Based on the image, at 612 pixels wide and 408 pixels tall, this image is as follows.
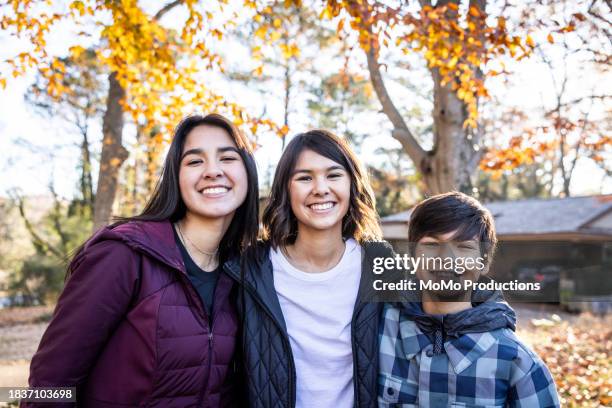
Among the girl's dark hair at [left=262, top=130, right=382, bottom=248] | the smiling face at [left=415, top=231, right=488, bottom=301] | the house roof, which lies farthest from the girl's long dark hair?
the house roof

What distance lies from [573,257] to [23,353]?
17527mm

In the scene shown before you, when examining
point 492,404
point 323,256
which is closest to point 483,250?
point 492,404

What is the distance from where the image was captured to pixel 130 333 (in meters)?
2.28

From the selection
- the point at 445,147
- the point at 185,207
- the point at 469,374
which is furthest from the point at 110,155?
the point at 469,374

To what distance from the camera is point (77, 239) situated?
2033 centimetres

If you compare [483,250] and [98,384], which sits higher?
[483,250]

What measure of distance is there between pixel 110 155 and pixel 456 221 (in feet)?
32.4

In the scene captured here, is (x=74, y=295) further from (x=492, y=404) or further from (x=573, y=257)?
(x=573, y=257)

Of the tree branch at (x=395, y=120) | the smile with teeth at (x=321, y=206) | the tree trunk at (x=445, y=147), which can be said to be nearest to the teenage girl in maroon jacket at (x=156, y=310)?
the smile with teeth at (x=321, y=206)

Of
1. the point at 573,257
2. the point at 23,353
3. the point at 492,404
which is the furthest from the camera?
the point at 573,257

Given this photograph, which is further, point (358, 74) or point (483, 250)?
point (358, 74)

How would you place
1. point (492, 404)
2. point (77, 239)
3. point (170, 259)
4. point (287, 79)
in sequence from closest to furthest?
point (492, 404) → point (170, 259) → point (77, 239) → point (287, 79)

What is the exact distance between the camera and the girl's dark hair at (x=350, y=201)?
2826 millimetres

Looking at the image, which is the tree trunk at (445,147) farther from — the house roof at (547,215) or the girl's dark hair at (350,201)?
the house roof at (547,215)
